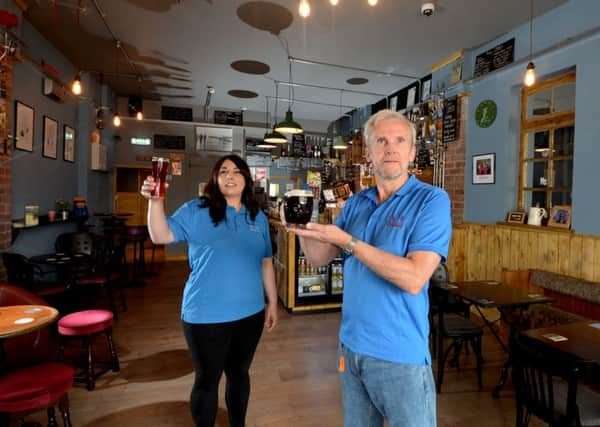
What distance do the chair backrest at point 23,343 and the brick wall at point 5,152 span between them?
4.78ft

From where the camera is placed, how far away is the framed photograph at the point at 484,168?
14.9 ft

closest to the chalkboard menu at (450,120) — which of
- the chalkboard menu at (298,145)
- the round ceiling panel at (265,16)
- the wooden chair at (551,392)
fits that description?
the round ceiling panel at (265,16)

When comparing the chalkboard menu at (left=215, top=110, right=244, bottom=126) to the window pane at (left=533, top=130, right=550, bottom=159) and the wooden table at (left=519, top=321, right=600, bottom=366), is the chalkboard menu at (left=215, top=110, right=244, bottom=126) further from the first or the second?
the wooden table at (left=519, top=321, right=600, bottom=366)

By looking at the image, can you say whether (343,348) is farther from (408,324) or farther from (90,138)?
(90,138)

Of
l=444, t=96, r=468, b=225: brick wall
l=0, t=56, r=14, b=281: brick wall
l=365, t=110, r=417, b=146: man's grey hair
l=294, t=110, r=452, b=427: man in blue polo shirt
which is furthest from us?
l=444, t=96, r=468, b=225: brick wall

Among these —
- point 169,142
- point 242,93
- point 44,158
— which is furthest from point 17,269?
point 169,142

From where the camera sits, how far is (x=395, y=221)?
3.78ft

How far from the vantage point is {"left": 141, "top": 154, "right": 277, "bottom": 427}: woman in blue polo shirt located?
1.71 metres

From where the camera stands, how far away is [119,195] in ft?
28.6

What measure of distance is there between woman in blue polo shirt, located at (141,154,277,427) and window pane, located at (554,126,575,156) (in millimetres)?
3733

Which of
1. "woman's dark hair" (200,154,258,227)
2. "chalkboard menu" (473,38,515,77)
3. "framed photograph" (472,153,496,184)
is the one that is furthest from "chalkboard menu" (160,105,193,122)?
"woman's dark hair" (200,154,258,227)

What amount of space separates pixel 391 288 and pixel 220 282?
0.93m

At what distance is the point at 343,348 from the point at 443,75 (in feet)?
17.7

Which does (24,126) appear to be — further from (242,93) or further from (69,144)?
(242,93)
